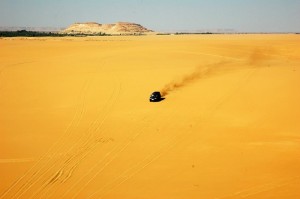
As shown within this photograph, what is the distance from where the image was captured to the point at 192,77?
75.1 feet

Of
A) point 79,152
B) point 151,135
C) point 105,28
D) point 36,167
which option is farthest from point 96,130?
point 105,28

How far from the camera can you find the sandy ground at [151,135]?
8.77 m

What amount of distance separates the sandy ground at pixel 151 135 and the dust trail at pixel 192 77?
5.2 inches

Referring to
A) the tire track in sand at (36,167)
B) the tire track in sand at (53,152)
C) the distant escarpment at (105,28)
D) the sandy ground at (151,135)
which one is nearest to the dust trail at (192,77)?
the sandy ground at (151,135)

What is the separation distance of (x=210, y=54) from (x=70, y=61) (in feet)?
54.2

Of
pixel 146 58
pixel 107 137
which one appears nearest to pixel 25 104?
pixel 107 137

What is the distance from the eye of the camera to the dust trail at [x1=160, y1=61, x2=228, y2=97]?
2008cm

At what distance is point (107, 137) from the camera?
12.6 meters

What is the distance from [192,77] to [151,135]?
1110 cm

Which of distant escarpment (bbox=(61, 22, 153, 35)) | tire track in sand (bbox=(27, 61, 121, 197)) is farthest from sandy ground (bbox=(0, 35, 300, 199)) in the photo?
distant escarpment (bbox=(61, 22, 153, 35))

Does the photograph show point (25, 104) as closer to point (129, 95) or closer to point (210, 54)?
point (129, 95)

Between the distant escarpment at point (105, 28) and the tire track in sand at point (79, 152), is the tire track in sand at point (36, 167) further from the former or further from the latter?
the distant escarpment at point (105, 28)

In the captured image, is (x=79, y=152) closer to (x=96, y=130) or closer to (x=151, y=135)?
(x=96, y=130)

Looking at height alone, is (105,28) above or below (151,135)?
below
